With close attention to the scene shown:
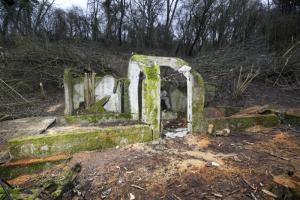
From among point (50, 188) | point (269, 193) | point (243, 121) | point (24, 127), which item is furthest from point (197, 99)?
point (24, 127)

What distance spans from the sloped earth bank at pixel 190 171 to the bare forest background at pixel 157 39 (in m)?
5.71

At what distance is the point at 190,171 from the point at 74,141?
275cm

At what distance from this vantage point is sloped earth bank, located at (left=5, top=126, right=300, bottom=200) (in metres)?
3.75

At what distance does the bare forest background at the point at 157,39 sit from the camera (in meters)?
12.1

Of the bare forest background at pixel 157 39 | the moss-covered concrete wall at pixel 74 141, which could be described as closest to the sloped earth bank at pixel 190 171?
the moss-covered concrete wall at pixel 74 141

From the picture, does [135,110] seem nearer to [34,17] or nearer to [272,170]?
[272,170]

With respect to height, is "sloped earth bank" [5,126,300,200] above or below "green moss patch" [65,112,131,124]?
below

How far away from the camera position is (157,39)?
23.3 metres

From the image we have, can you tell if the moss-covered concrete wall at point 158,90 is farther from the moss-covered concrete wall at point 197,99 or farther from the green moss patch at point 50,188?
the green moss patch at point 50,188

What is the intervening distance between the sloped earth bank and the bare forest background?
18.7ft

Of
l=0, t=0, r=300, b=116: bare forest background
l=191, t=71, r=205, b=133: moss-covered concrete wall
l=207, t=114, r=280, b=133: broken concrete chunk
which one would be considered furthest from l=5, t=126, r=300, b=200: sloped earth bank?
l=0, t=0, r=300, b=116: bare forest background

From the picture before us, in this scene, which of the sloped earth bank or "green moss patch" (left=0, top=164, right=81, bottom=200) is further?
the sloped earth bank

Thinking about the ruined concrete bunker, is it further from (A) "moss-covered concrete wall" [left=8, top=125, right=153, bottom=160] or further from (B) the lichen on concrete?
(A) "moss-covered concrete wall" [left=8, top=125, right=153, bottom=160]

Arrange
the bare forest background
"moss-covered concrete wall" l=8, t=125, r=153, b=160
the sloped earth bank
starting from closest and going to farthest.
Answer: the sloped earth bank → "moss-covered concrete wall" l=8, t=125, r=153, b=160 → the bare forest background
